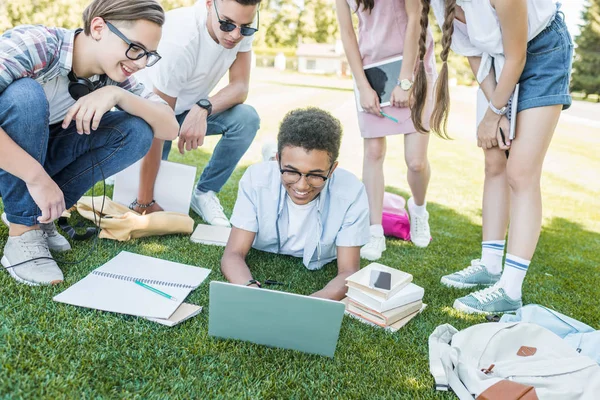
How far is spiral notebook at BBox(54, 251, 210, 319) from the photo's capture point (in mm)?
2039

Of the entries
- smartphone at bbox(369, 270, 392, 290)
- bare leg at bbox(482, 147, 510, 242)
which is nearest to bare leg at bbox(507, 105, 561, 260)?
bare leg at bbox(482, 147, 510, 242)

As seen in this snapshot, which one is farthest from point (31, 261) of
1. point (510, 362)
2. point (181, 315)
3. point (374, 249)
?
point (510, 362)

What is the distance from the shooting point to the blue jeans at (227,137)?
11.6 ft

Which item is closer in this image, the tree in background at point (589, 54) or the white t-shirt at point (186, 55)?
the white t-shirt at point (186, 55)

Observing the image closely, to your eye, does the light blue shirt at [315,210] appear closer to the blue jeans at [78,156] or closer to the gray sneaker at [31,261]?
the blue jeans at [78,156]

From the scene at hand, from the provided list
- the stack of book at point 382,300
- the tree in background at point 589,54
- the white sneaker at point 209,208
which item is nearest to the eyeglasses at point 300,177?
the stack of book at point 382,300

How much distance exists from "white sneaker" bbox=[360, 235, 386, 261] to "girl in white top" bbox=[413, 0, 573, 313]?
1.73ft

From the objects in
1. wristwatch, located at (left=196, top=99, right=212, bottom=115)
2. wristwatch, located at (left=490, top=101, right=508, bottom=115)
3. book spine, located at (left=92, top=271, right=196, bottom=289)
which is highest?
wristwatch, located at (left=490, top=101, right=508, bottom=115)

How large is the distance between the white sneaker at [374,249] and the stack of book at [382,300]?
2.54 feet

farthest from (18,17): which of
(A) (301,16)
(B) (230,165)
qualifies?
(A) (301,16)

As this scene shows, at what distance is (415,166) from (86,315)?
7.34 ft

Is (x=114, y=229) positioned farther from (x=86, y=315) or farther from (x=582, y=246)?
(x=582, y=246)

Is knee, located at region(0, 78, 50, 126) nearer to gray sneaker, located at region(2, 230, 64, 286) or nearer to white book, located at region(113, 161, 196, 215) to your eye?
gray sneaker, located at region(2, 230, 64, 286)

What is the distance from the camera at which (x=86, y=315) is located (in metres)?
1.96
